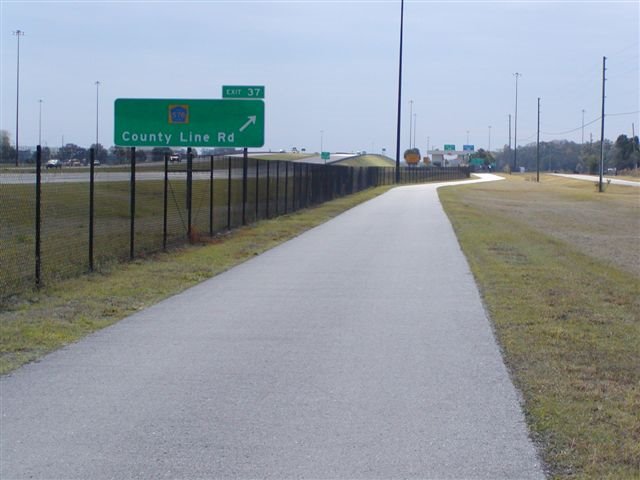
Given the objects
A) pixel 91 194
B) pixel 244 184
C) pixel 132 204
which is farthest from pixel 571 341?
pixel 244 184

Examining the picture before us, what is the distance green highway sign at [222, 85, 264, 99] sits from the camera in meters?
30.8

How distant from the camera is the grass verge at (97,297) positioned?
31.7ft

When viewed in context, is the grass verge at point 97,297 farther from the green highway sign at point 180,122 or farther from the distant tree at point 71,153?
the green highway sign at point 180,122

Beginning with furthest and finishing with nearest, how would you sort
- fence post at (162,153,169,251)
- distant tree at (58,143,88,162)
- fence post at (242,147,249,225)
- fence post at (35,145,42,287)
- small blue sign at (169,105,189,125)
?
small blue sign at (169,105,189,125)
fence post at (242,147,249,225)
fence post at (162,153,169,251)
distant tree at (58,143,88,162)
fence post at (35,145,42,287)

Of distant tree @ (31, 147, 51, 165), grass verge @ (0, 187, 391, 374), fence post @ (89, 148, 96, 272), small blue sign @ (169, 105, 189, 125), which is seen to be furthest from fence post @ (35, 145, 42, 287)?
small blue sign @ (169, 105, 189, 125)

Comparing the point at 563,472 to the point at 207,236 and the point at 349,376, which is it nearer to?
the point at 349,376

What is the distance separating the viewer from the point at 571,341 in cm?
986

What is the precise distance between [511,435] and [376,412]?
1096 mm

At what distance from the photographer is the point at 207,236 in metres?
23.5

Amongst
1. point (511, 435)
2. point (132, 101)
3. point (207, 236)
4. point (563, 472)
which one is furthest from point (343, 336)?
point (132, 101)

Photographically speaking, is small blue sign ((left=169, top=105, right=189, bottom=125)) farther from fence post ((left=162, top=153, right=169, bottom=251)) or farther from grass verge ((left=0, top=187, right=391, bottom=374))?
fence post ((left=162, top=153, right=169, bottom=251))

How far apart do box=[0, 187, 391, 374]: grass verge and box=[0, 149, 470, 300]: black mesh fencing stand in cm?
44

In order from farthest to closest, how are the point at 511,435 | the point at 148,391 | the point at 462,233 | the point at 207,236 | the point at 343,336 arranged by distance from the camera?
the point at 462,233
the point at 207,236
the point at 343,336
the point at 148,391
the point at 511,435

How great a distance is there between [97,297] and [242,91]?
63.9ft
